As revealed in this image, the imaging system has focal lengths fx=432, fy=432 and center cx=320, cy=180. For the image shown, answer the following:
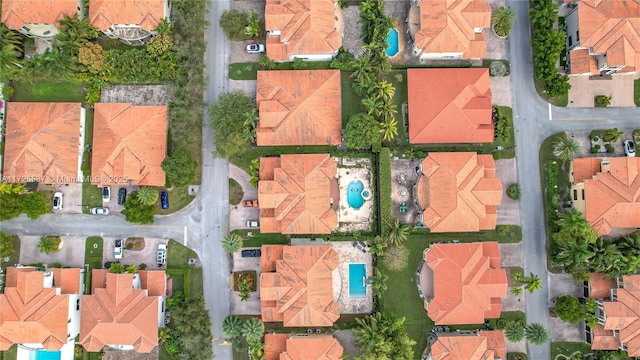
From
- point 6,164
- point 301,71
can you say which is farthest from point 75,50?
point 301,71

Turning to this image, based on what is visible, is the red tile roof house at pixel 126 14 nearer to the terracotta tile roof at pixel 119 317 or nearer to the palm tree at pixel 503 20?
the terracotta tile roof at pixel 119 317

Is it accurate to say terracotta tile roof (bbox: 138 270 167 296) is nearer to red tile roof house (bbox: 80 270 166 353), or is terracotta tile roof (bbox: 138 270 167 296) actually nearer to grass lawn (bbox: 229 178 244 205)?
red tile roof house (bbox: 80 270 166 353)

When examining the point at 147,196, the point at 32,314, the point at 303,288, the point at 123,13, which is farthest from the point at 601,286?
the point at 32,314

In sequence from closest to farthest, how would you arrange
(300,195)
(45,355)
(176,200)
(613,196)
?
(613,196) < (300,195) < (45,355) < (176,200)

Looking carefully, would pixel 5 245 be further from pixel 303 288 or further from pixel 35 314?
pixel 303 288

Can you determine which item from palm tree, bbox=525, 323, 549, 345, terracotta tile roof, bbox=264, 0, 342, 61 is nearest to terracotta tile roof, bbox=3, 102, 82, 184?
terracotta tile roof, bbox=264, 0, 342, 61
